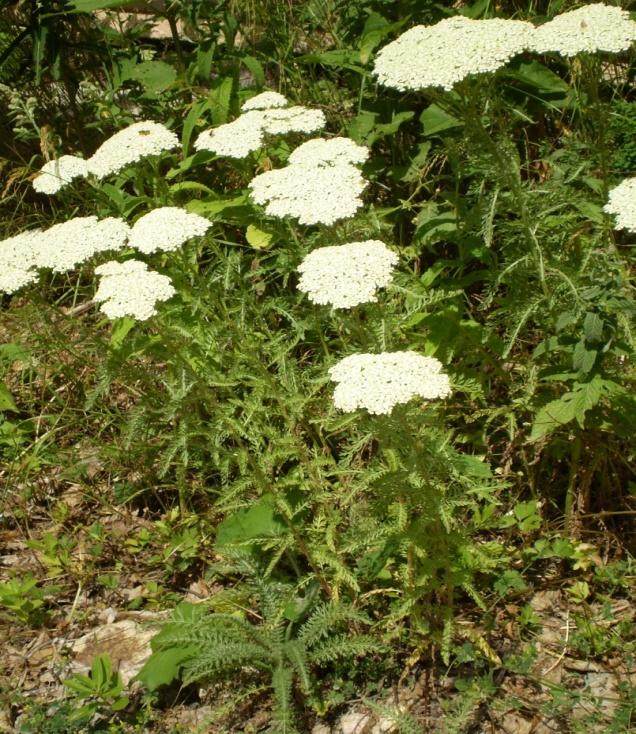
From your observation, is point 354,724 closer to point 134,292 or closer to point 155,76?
point 134,292

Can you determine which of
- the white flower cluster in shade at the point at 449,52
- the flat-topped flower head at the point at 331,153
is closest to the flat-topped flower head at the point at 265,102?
the flat-topped flower head at the point at 331,153

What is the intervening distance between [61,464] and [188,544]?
0.99m

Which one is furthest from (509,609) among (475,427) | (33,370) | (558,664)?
(33,370)

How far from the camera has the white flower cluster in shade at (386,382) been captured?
88.4 inches

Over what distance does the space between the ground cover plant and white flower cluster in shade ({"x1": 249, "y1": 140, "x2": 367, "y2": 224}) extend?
1cm

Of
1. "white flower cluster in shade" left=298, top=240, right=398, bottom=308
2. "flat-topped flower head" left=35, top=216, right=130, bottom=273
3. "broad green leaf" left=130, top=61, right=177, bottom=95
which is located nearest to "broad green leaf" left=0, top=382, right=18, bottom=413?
"flat-topped flower head" left=35, top=216, right=130, bottom=273

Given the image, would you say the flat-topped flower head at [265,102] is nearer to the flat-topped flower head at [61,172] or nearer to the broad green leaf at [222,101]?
the broad green leaf at [222,101]

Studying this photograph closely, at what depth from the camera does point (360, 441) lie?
103 inches

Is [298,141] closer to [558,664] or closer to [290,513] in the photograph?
[290,513]

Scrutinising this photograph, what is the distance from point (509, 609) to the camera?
2.99 m

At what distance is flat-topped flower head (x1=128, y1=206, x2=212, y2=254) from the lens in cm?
299

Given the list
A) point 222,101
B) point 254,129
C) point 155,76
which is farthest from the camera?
point 155,76

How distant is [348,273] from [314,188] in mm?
518

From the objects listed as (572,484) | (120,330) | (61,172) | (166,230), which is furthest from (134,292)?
(572,484)
